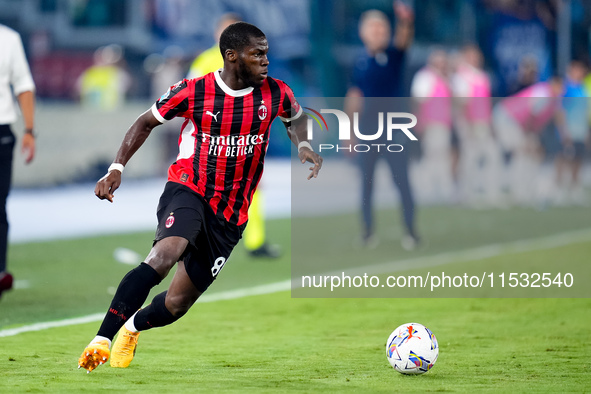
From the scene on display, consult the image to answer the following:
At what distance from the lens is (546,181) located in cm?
1647

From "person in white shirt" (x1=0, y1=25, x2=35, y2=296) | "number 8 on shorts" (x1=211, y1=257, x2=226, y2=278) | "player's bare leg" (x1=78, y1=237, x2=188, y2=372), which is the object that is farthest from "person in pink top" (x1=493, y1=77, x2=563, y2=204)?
"player's bare leg" (x1=78, y1=237, x2=188, y2=372)

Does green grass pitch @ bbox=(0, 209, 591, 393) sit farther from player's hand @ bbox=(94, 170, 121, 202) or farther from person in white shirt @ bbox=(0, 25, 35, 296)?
player's hand @ bbox=(94, 170, 121, 202)

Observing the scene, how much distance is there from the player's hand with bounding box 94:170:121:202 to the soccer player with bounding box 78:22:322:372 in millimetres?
102

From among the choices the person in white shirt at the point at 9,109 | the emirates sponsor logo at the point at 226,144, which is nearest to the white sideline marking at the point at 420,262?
the person in white shirt at the point at 9,109

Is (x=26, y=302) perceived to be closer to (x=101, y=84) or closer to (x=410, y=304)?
(x=410, y=304)

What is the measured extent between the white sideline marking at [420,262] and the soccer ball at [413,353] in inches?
101

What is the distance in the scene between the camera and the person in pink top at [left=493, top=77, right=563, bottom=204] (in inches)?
637

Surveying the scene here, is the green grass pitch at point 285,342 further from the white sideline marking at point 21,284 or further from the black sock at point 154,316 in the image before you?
the black sock at point 154,316

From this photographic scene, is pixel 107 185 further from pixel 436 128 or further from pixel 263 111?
pixel 436 128

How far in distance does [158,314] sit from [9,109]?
10.1 feet

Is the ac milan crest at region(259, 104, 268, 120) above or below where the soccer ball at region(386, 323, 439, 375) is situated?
above

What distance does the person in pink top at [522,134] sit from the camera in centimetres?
1617

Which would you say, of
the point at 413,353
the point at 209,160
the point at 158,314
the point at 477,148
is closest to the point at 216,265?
the point at 158,314

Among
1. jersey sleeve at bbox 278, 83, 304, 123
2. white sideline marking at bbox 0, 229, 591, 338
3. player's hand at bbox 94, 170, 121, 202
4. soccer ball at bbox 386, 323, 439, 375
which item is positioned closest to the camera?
player's hand at bbox 94, 170, 121, 202
